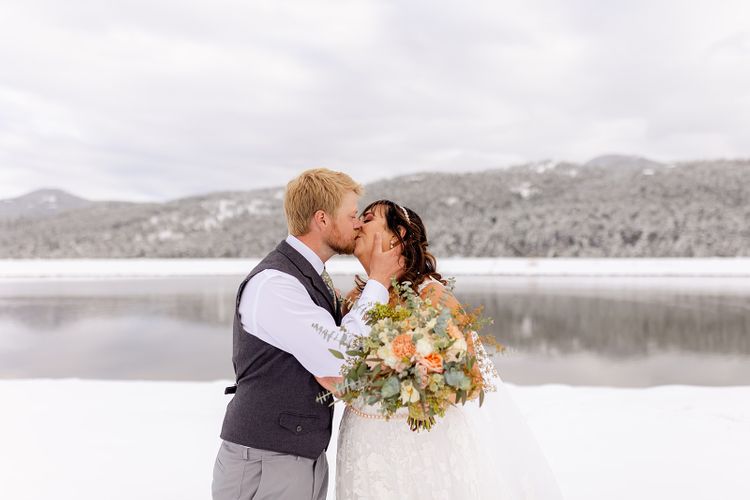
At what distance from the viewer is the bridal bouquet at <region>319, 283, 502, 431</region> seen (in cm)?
199

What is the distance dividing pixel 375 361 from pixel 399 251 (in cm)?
59

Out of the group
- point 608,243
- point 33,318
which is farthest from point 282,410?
point 608,243

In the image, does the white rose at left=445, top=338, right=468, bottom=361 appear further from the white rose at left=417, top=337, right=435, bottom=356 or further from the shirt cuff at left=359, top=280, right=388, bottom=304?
the shirt cuff at left=359, top=280, right=388, bottom=304

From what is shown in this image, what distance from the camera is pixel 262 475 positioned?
6.88 ft

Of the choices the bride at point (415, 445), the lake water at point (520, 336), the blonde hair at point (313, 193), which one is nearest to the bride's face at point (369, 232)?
the bride at point (415, 445)

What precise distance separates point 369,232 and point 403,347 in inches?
24.5

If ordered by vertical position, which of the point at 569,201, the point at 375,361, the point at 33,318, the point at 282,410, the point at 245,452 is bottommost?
the point at 33,318

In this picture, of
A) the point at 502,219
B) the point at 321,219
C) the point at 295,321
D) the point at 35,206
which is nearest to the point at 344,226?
the point at 321,219

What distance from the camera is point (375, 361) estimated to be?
2.01 m

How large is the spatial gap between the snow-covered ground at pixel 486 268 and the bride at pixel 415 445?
31.5m

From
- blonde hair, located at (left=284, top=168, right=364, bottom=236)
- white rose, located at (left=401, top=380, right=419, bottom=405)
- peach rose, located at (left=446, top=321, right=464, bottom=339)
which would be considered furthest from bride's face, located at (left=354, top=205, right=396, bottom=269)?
white rose, located at (left=401, top=380, right=419, bottom=405)

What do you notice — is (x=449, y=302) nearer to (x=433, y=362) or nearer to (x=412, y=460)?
(x=433, y=362)

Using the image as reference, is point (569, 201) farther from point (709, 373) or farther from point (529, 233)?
point (709, 373)

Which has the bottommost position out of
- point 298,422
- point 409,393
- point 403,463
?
point 403,463
